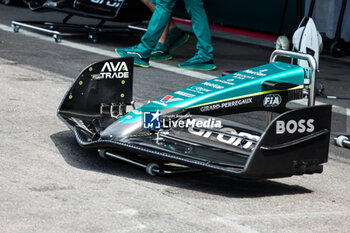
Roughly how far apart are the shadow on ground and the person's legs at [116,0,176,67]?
158 inches

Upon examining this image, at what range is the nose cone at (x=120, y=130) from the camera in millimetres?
4535

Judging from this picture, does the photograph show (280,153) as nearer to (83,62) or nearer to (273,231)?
(273,231)

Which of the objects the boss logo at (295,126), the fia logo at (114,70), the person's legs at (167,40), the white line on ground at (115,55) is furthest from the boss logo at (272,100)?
the person's legs at (167,40)

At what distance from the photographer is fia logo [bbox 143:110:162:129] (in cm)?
457

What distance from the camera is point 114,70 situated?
17.4 feet

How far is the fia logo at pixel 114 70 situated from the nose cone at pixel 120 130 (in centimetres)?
72

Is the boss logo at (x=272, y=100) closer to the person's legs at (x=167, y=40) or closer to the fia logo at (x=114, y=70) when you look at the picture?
the fia logo at (x=114, y=70)

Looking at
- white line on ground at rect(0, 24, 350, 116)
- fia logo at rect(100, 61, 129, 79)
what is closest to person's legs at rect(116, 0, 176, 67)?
white line on ground at rect(0, 24, 350, 116)

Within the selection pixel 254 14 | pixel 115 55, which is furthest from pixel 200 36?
pixel 254 14

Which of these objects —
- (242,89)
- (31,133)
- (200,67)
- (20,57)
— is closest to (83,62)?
(20,57)

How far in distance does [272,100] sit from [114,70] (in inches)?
44.2

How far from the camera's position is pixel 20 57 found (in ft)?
28.6

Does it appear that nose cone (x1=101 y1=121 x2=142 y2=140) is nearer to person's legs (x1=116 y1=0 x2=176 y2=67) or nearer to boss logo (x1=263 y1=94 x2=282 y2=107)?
boss logo (x1=263 y1=94 x2=282 y2=107)

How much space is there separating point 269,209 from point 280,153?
32 cm
